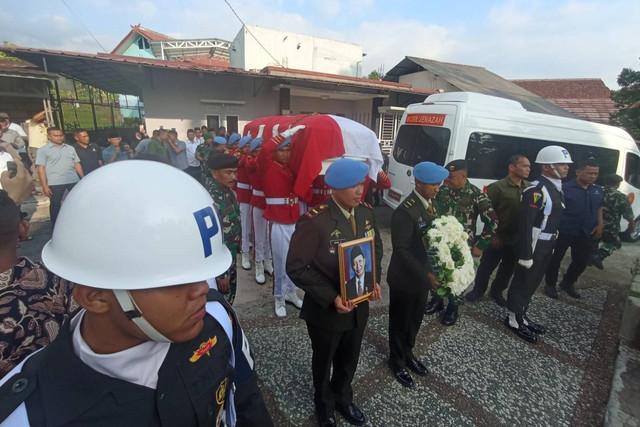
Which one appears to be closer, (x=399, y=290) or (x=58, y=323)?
(x=58, y=323)

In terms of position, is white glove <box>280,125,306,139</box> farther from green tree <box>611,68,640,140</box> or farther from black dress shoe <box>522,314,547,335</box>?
green tree <box>611,68,640,140</box>

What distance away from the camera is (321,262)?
2146mm

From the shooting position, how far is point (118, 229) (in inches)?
33.7

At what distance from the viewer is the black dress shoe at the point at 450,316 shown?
371 cm

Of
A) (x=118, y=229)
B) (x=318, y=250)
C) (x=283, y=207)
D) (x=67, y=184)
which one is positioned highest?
(x=118, y=229)

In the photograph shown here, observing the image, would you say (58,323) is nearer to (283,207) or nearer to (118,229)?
(118,229)

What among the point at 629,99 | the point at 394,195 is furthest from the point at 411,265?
the point at 629,99

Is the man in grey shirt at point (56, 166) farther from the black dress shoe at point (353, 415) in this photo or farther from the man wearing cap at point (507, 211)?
the man wearing cap at point (507, 211)

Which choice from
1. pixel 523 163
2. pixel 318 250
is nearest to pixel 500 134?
pixel 523 163

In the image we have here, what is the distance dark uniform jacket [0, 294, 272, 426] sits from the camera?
2.61 feet

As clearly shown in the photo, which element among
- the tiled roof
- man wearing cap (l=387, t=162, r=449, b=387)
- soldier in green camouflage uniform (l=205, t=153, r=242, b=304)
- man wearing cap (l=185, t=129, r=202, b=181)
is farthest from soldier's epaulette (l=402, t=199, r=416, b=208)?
the tiled roof

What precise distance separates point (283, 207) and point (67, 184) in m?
4.38

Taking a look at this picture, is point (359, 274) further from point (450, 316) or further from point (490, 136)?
point (490, 136)

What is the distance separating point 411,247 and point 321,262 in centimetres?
93
